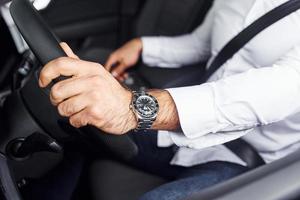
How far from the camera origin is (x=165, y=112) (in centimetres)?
76

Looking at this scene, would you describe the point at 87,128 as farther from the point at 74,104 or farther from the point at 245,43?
the point at 245,43

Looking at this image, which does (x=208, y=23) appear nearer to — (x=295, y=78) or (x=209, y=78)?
(x=209, y=78)

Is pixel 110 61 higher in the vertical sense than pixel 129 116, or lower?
lower

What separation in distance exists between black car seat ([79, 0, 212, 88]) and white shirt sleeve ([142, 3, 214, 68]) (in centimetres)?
3

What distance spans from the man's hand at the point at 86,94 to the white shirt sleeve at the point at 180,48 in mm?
499

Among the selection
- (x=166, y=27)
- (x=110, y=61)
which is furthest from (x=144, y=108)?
(x=166, y=27)

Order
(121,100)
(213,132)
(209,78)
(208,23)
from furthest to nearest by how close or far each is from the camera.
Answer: (208,23) < (209,78) < (213,132) < (121,100)

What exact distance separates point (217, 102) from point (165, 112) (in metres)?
0.09

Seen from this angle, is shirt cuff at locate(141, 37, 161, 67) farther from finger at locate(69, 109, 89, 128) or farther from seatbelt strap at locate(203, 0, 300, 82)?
finger at locate(69, 109, 89, 128)

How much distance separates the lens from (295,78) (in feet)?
2.54

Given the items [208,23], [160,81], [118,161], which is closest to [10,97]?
[118,161]

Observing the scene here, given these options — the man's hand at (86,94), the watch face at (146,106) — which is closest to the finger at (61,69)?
the man's hand at (86,94)

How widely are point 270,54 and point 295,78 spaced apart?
0.40 feet

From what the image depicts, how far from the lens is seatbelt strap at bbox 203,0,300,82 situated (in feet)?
2.75
